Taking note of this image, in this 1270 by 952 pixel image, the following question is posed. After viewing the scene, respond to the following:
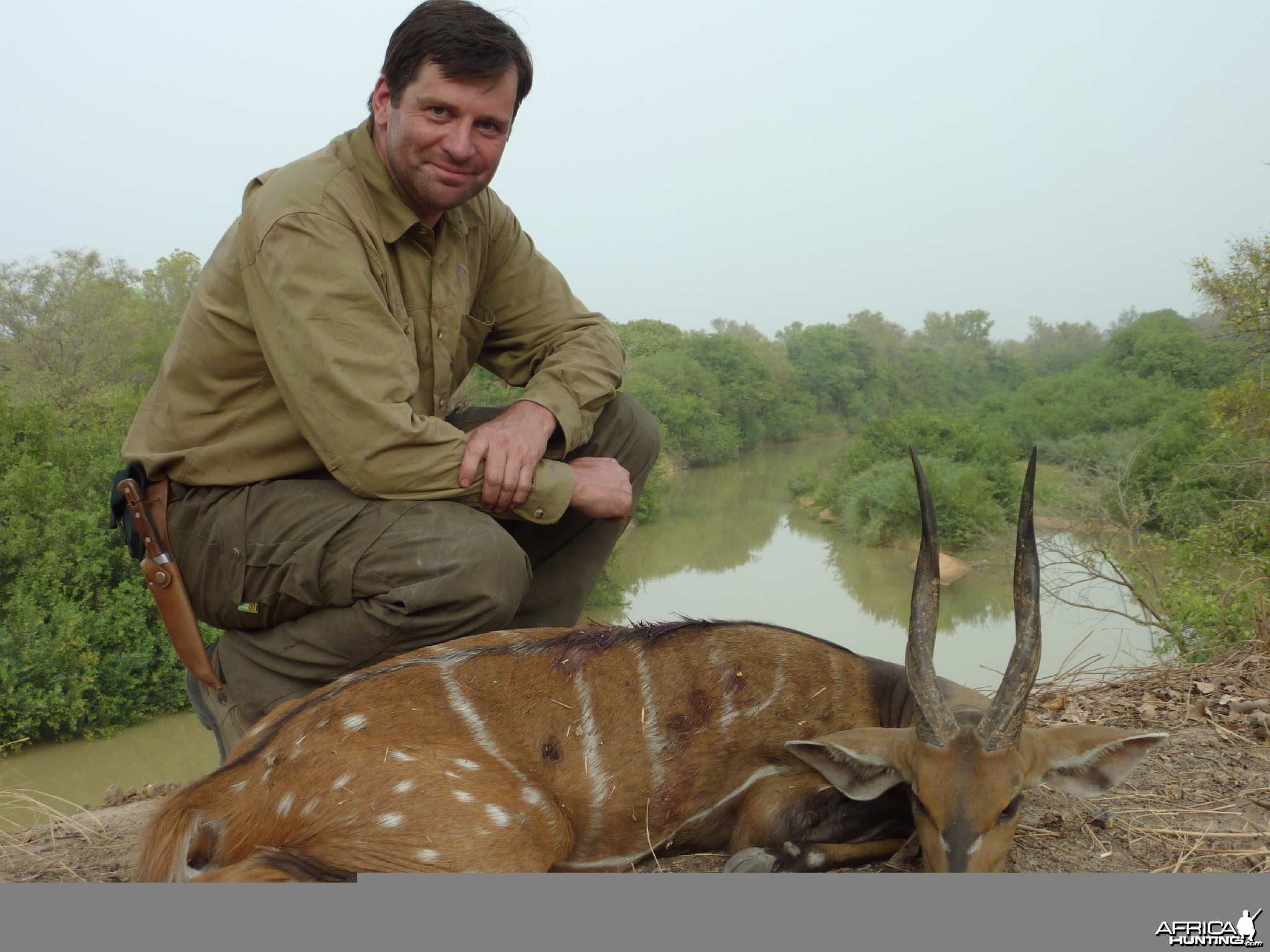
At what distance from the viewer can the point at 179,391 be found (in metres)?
3.52

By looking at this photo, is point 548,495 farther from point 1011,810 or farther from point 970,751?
point 1011,810

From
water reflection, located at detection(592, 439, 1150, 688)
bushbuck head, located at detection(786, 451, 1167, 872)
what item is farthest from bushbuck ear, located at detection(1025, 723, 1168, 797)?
water reflection, located at detection(592, 439, 1150, 688)

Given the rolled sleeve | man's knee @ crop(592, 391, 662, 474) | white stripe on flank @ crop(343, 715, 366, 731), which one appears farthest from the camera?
man's knee @ crop(592, 391, 662, 474)

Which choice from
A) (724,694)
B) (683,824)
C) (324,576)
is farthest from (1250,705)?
(324,576)

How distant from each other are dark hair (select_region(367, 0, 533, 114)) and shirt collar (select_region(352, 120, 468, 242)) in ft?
0.66

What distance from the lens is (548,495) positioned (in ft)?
11.6

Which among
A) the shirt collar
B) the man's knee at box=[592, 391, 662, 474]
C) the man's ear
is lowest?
the man's knee at box=[592, 391, 662, 474]

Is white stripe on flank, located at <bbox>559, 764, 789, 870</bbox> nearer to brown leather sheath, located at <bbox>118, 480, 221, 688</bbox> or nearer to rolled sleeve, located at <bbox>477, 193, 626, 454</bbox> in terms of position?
rolled sleeve, located at <bbox>477, 193, 626, 454</bbox>

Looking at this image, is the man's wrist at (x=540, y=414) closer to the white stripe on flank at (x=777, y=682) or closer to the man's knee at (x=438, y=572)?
the man's knee at (x=438, y=572)

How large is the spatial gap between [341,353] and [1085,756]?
2.73 meters

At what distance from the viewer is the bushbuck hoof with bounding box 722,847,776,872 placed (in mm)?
2945

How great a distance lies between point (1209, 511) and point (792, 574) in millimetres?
9886

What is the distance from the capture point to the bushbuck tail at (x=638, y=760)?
8.43 ft

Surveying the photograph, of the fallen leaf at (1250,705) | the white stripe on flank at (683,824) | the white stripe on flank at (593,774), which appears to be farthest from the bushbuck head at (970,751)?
the fallen leaf at (1250,705)
